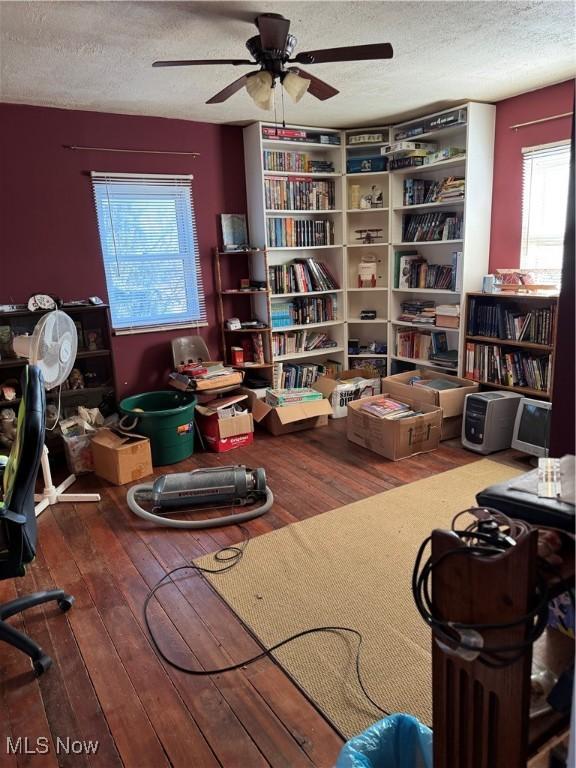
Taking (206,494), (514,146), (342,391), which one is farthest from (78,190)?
(514,146)

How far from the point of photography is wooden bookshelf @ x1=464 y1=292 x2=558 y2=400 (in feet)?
11.6

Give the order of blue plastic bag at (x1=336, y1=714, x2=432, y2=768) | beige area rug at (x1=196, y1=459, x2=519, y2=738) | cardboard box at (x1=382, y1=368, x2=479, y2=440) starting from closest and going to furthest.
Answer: blue plastic bag at (x1=336, y1=714, x2=432, y2=768) → beige area rug at (x1=196, y1=459, x2=519, y2=738) → cardboard box at (x1=382, y1=368, x2=479, y2=440)

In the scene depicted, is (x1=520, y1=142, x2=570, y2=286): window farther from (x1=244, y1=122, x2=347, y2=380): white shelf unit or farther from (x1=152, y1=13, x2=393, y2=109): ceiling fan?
(x1=152, y1=13, x2=393, y2=109): ceiling fan

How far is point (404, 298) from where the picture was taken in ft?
15.7

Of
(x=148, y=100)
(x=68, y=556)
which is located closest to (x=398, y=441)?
(x=68, y=556)

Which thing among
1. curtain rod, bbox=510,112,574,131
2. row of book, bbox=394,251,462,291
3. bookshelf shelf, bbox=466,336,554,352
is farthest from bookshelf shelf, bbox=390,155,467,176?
bookshelf shelf, bbox=466,336,554,352

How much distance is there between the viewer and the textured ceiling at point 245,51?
85.5 inches

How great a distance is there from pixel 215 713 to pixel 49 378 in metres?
2.04

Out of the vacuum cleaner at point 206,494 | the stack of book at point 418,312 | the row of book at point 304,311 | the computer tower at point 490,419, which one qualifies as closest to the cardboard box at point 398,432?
the computer tower at point 490,419

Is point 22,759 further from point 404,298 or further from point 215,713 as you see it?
point 404,298

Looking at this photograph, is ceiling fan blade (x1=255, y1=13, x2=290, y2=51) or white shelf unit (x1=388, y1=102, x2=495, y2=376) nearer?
ceiling fan blade (x1=255, y1=13, x2=290, y2=51)

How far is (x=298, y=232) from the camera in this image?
14.9 feet

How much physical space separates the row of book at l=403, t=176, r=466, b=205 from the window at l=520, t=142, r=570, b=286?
0.48 m

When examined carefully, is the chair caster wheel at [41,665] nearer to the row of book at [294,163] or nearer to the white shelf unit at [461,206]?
the white shelf unit at [461,206]
